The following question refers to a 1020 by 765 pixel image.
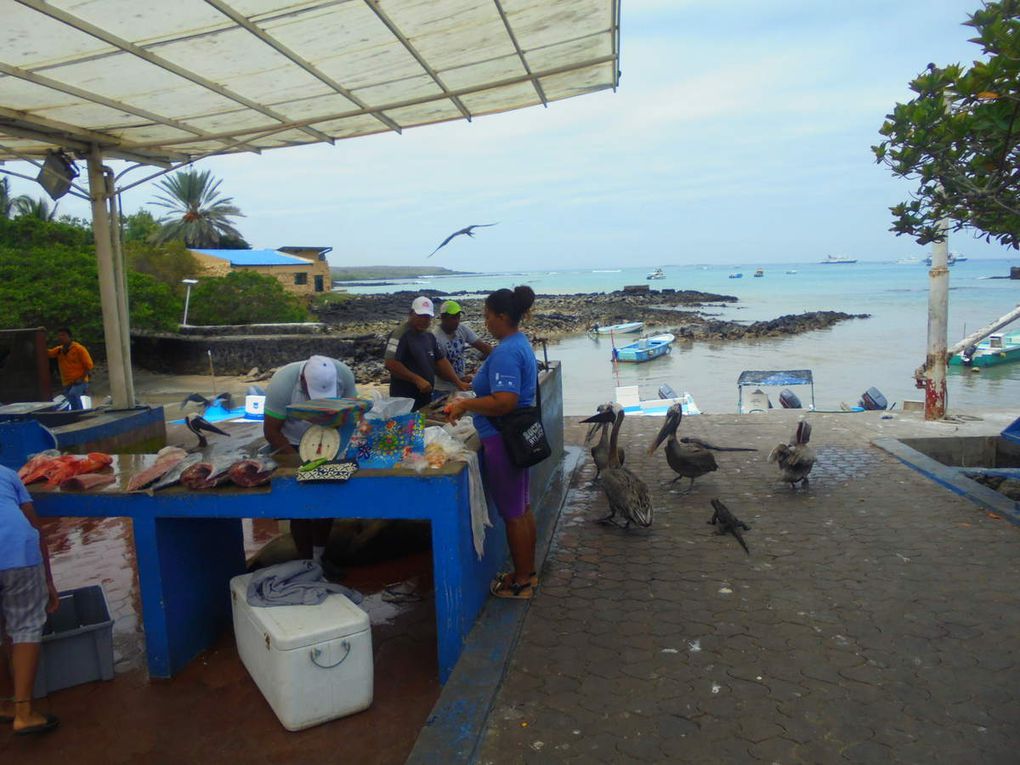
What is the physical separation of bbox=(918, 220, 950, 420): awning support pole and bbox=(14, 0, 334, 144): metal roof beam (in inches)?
348

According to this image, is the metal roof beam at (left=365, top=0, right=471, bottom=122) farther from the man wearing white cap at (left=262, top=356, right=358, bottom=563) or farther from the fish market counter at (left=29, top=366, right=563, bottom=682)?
the fish market counter at (left=29, top=366, right=563, bottom=682)

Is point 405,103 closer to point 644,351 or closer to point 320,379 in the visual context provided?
point 320,379

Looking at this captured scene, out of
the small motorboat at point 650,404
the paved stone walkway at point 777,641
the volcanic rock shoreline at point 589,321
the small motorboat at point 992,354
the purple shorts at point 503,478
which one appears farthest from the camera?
the volcanic rock shoreline at point 589,321

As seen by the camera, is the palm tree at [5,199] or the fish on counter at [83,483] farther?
the palm tree at [5,199]

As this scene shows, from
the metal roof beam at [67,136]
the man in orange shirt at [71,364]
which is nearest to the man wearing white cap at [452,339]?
the metal roof beam at [67,136]

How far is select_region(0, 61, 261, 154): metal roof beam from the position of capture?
523 centimetres

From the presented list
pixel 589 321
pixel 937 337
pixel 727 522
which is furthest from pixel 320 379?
pixel 589 321

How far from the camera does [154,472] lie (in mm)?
3885

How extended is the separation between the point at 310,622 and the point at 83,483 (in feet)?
5.01

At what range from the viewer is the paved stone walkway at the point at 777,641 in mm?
3057

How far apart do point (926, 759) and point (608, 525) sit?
327 centimetres

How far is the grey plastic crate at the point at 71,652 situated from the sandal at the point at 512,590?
210cm

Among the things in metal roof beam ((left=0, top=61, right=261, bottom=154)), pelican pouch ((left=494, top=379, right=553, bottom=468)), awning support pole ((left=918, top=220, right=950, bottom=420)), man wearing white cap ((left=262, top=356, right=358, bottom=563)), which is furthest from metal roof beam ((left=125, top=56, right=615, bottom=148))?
awning support pole ((left=918, top=220, right=950, bottom=420))

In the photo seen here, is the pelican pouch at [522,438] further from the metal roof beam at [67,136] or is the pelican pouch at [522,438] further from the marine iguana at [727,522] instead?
the metal roof beam at [67,136]
